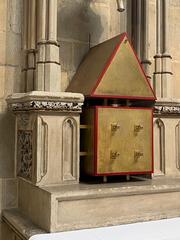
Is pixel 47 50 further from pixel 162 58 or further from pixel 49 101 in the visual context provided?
pixel 162 58

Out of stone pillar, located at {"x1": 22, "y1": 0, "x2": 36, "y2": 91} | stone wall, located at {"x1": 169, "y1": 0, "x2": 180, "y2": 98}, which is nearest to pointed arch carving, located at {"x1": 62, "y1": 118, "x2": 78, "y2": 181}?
stone pillar, located at {"x1": 22, "y1": 0, "x2": 36, "y2": 91}

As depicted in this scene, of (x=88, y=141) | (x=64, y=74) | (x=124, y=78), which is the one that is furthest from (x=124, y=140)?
(x=64, y=74)

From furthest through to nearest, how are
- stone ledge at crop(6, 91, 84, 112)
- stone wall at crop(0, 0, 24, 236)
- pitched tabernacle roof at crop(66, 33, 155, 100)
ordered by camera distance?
stone wall at crop(0, 0, 24, 236), pitched tabernacle roof at crop(66, 33, 155, 100), stone ledge at crop(6, 91, 84, 112)

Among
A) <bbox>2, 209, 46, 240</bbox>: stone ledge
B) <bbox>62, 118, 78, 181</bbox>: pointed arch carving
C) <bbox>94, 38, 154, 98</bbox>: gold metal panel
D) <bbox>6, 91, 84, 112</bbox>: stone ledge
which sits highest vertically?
<bbox>94, 38, 154, 98</bbox>: gold metal panel

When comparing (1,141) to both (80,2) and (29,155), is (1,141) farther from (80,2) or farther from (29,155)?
(80,2)

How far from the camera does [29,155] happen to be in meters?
1.35

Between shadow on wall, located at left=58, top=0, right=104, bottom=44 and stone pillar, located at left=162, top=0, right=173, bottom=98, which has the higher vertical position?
shadow on wall, located at left=58, top=0, right=104, bottom=44

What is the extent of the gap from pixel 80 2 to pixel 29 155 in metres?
0.79

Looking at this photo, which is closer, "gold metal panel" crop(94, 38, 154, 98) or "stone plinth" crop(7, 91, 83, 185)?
"stone plinth" crop(7, 91, 83, 185)

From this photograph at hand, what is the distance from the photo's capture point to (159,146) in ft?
5.21

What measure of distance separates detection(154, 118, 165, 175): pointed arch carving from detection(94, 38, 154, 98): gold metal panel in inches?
7.8

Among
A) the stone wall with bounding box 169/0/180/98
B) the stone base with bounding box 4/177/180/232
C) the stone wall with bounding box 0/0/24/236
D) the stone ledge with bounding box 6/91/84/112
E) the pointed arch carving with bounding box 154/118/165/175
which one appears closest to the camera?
the stone base with bounding box 4/177/180/232

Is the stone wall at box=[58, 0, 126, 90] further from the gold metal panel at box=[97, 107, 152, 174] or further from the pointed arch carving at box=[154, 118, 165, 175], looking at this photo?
the pointed arch carving at box=[154, 118, 165, 175]

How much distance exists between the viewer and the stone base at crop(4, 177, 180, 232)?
115cm
